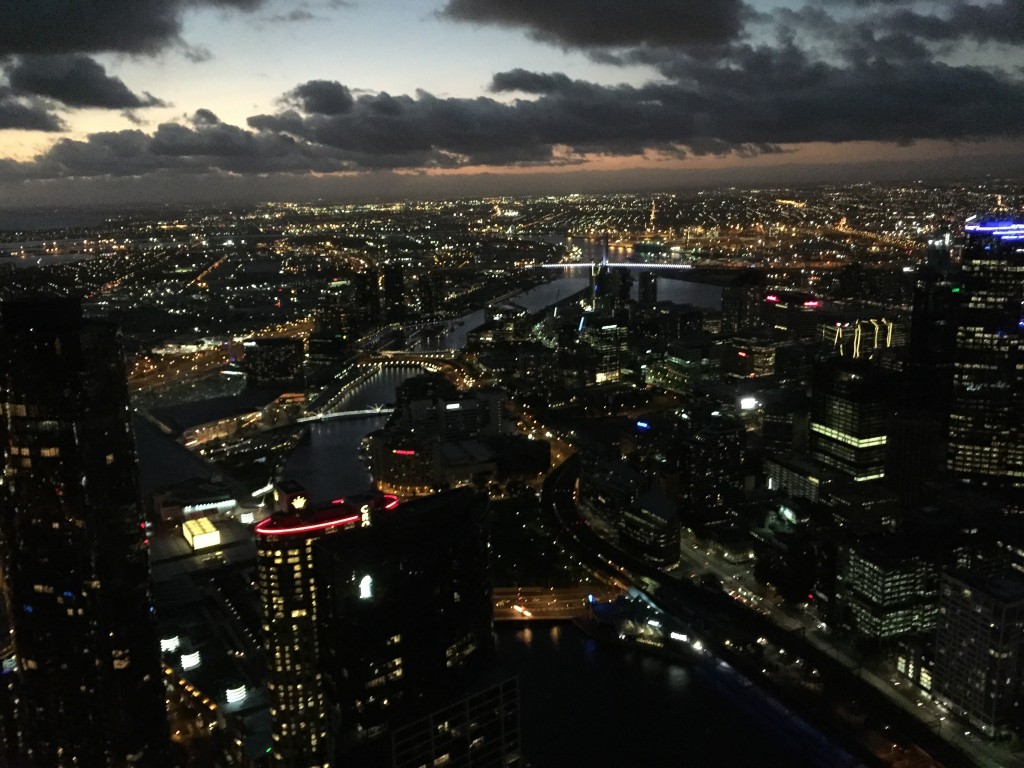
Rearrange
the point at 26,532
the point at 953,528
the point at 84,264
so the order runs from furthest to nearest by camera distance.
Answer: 1. the point at 84,264
2. the point at 953,528
3. the point at 26,532

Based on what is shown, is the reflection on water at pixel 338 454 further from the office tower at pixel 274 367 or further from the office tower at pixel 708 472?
the office tower at pixel 708 472

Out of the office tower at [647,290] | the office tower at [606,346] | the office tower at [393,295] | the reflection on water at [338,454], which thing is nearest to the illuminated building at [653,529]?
the reflection on water at [338,454]

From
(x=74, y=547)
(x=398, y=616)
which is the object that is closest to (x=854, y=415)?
(x=398, y=616)

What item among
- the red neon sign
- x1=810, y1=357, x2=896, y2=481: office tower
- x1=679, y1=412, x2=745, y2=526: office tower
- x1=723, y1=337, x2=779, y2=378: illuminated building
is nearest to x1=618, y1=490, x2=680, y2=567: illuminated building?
x1=679, y1=412, x2=745, y2=526: office tower

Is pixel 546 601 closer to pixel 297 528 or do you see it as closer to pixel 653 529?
pixel 653 529

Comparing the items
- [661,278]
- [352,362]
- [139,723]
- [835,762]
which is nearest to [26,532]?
[139,723]

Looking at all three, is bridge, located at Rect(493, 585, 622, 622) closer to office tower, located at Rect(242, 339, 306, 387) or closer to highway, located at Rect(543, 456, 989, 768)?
highway, located at Rect(543, 456, 989, 768)

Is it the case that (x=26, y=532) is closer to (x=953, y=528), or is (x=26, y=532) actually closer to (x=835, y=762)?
(x=835, y=762)
